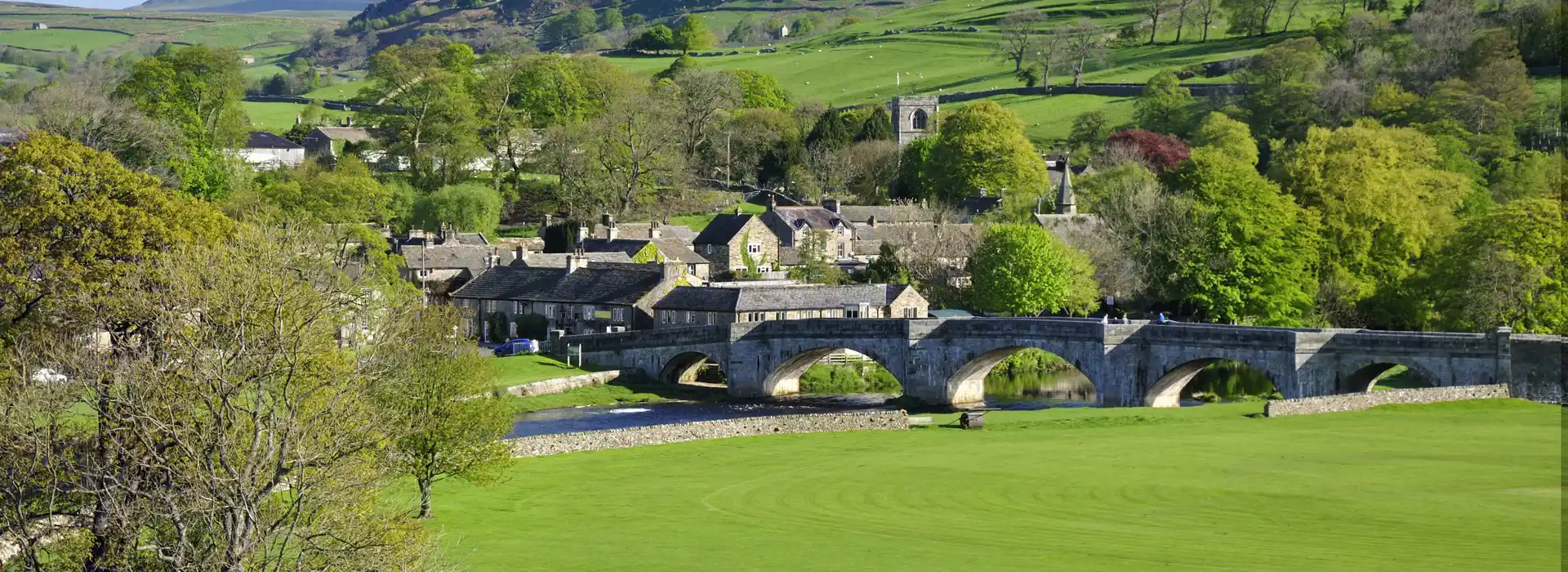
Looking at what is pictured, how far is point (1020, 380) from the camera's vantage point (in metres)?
89.6

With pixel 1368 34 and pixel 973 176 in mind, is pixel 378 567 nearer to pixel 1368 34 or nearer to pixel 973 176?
pixel 973 176

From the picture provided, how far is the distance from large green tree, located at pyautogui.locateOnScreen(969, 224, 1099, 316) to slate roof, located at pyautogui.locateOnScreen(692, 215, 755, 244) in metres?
19.3

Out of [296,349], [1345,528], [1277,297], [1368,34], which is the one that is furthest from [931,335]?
[1368,34]

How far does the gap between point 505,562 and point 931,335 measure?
144 feet

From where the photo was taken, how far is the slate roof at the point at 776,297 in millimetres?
89688

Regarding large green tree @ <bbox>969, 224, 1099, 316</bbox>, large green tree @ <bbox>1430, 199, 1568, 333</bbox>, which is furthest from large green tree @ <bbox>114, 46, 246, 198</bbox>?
large green tree @ <bbox>1430, 199, 1568, 333</bbox>

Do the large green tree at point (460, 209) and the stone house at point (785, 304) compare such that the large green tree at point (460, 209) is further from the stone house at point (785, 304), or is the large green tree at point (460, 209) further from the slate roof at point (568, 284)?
the stone house at point (785, 304)

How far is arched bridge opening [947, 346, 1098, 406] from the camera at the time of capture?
81.6 metres

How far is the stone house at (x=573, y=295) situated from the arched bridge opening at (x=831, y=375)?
9408 millimetres

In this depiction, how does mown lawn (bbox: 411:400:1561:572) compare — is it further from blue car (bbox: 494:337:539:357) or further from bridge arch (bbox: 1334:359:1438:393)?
blue car (bbox: 494:337:539:357)

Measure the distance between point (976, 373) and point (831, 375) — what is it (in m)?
8.70

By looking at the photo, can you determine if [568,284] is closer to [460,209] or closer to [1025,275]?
[1025,275]

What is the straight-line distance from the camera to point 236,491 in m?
32.4

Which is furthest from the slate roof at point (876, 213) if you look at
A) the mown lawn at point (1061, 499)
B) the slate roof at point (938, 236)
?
the mown lawn at point (1061, 499)
